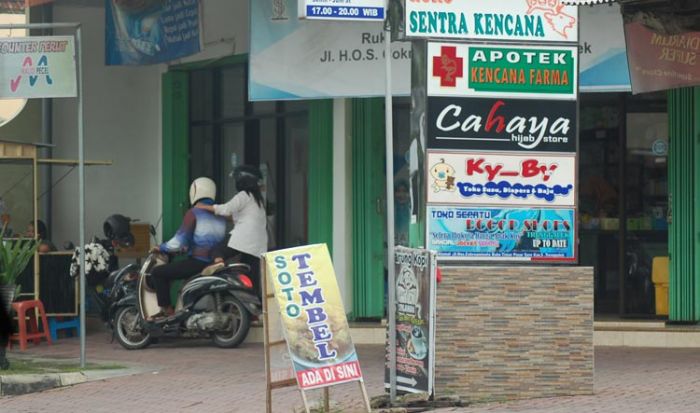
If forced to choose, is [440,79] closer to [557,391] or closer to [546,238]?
[546,238]

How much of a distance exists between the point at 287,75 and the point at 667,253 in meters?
4.43

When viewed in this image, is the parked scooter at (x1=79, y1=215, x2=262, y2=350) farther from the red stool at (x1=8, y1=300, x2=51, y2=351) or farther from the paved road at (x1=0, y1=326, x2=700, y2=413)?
the red stool at (x1=8, y1=300, x2=51, y2=351)

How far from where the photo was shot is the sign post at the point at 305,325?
9.55 meters

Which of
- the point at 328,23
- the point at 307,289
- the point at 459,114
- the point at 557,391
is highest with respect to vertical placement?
the point at 328,23

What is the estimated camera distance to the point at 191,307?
14.6 metres

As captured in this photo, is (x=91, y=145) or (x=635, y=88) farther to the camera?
(x=91, y=145)

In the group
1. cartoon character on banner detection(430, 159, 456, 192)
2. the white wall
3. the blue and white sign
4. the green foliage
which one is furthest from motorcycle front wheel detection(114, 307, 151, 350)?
cartoon character on banner detection(430, 159, 456, 192)

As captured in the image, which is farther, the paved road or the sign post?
the paved road

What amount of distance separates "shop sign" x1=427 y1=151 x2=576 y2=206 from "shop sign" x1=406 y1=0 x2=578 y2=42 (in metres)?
0.90

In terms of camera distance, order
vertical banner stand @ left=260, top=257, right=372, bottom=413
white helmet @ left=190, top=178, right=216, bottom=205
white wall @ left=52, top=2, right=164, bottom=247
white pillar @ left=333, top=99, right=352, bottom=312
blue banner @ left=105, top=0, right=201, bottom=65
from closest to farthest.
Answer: vertical banner stand @ left=260, top=257, right=372, bottom=413 < white pillar @ left=333, top=99, right=352, bottom=312 < white helmet @ left=190, top=178, right=216, bottom=205 < blue banner @ left=105, top=0, right=201, bottom=65 < white wall @ left=52, top=2, right=164, bottom=247

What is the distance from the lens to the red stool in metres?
15.2

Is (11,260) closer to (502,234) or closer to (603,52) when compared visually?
(502,234)

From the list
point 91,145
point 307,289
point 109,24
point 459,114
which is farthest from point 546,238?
point 91,145

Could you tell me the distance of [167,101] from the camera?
17.3m
